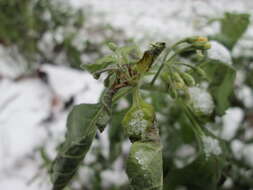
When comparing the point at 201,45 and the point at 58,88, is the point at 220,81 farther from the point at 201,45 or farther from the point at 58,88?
the point at 58,88

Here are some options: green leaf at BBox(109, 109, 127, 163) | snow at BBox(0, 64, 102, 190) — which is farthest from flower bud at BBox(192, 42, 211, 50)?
snow at BBox(0, 64, 102, 190)

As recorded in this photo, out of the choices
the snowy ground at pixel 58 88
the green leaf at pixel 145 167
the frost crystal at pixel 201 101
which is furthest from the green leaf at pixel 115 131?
the snowy ground at pixel 58 88

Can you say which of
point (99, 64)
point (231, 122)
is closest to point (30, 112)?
point (231, 122)

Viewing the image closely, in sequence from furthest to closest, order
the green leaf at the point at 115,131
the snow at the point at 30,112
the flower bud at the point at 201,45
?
1. the snow at the point at 30,112
2. the green leaf at the point at 115,131
3. the flower bud at the point at 201,45

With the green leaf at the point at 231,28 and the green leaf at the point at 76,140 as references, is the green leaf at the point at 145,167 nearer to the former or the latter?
the green leaf at the point at 76,140

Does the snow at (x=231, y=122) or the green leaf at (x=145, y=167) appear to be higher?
the green leaf at (x=145, y=167)

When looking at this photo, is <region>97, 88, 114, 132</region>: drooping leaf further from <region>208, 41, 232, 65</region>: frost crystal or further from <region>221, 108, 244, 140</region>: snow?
<region>221, 108, 244, 140</region>: snow
